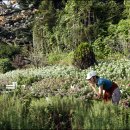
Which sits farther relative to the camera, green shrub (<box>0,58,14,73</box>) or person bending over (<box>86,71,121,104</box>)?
green shrub (<box>0,58,14,73</box>)

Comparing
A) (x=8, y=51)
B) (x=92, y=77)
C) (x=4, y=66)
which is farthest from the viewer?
(x=8, y=51)

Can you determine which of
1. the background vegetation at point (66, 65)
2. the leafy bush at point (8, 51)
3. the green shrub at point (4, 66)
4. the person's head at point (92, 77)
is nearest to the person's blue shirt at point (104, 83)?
the person's head at point (92, 77)

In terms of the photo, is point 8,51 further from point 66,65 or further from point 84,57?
point 84,57

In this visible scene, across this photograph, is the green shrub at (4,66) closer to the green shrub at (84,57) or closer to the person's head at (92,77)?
the green shrub at (84,57)

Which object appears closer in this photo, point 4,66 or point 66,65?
point 66,65

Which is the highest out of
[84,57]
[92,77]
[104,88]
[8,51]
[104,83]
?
[8,51]

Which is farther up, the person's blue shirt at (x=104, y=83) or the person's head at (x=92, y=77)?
the person's head at (x=92, y=77)

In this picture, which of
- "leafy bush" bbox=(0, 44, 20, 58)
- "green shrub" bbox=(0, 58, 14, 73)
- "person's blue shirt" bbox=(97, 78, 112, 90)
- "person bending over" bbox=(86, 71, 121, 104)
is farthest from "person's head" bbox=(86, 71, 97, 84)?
"leafy bush" bbox=(0, 44, 20, 58)

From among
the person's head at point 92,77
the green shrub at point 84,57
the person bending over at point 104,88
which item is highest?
the green shrub at point 84,57

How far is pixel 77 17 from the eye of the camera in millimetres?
25141

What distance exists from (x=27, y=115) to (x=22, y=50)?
2171cm

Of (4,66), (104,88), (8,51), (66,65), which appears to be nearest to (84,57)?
(66,65)

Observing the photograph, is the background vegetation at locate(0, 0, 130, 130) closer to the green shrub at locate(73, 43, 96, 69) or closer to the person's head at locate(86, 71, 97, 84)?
the green shrub at locate(73, 43, 96, 69)

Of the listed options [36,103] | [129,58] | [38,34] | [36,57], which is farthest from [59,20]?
[36,103]
